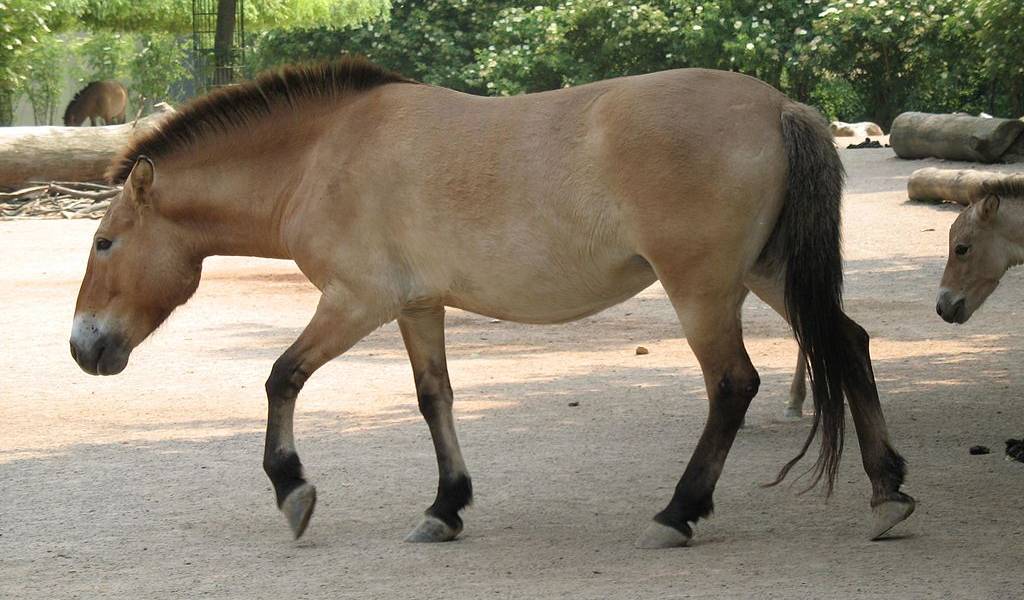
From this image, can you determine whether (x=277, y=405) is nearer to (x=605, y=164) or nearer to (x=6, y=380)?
(x=605, y=164)

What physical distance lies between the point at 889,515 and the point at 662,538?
2.73ft

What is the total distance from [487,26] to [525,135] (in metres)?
28.0

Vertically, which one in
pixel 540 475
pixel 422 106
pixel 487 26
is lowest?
pixel 487 26

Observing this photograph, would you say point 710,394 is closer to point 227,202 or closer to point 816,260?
point 816,260

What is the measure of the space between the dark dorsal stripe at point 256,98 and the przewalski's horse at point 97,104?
27172mm

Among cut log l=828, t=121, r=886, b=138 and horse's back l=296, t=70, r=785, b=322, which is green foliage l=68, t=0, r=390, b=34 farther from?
horse's back l=296, t=70, r=785, b=322

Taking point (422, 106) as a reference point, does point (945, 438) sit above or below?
below

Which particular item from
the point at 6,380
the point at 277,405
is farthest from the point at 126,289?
the point at 6,380

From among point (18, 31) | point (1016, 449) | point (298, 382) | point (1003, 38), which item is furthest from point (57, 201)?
point (1016, 449)

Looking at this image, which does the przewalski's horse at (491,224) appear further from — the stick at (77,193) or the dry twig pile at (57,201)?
the stick at (77,193)

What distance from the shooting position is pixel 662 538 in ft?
16.3

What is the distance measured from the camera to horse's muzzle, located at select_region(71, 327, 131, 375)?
5.66 metres

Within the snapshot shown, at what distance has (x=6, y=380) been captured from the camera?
9.19 m

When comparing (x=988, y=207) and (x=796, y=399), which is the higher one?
(x=988, y=207)
